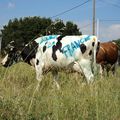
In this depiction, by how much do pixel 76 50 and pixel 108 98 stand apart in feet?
13.9

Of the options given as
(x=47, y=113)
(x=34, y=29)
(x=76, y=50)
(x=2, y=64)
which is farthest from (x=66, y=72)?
(x=34, y=29)

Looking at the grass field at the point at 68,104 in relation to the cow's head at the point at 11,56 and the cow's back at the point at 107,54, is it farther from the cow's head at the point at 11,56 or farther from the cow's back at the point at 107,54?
the cow's back at the point at 107,54

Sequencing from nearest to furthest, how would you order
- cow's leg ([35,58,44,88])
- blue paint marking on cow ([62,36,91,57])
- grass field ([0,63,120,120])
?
grass field ([0,63,120,120]) < blue paint marking on cow ([62,36,91,57]) < cow's leg ([35,58,44,88])

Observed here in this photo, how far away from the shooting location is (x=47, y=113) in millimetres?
4879

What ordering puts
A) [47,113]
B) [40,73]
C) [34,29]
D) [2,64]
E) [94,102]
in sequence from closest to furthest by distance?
1. [47,113]
2. [94,102]
3. [40,73]
4. [2,64]
5. [34,29]

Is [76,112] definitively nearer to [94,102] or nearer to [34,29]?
[94,102]

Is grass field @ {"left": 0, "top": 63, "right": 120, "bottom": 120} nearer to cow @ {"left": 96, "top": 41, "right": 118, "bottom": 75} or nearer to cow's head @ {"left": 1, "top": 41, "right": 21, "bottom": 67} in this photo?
cow's head @ {"left": 1, "top": 41, "right": 21, "bottom": 67}

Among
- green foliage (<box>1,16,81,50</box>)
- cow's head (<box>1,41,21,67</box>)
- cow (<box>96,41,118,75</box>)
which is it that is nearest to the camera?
cow's head (<box>1,41,21,67</box>)

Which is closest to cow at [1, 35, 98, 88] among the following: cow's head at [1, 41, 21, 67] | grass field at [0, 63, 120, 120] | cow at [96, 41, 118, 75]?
cow's head at [1, 41, 21, 67]

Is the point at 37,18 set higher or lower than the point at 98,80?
higher

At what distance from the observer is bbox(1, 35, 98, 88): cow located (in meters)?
9.57

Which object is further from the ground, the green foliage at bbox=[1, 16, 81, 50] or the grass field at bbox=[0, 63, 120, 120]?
the green foliage at bbox=[1, 16, 81, 50]

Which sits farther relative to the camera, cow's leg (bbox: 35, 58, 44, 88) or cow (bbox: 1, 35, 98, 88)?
cow's leg (bbox: 35, 58, 44, 88)

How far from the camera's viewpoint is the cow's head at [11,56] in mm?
10859
